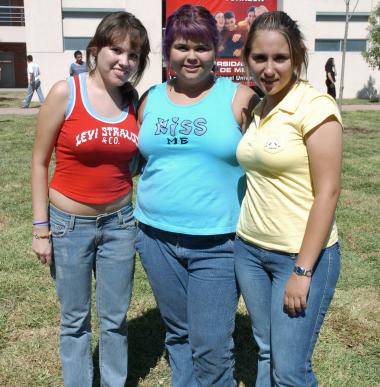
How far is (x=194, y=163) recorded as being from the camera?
2.29m

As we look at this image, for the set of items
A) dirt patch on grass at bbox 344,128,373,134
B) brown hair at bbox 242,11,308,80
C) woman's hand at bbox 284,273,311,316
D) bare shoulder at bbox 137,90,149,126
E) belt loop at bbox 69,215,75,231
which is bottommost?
dirt patch on grass at bbox 344,128,373,134

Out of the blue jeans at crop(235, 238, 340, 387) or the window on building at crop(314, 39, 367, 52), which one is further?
the window on building at crop(314, 39, 367, 52)

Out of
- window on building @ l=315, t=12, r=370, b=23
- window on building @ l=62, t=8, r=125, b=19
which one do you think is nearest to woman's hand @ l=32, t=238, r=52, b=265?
window on building @ l=62, t=8, r=125, b=19

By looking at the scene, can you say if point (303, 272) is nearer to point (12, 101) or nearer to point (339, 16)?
point (12, 101)

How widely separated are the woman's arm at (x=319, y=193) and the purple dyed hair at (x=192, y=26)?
27.9 inches

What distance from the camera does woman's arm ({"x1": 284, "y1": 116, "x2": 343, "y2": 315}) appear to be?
6.19 feet

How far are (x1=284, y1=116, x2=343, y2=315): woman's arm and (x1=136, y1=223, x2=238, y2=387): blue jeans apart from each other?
1.42ft

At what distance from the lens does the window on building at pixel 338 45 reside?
26188 mm

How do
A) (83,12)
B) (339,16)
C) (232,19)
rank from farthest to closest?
(339,16) → (83,12) → (232,19)

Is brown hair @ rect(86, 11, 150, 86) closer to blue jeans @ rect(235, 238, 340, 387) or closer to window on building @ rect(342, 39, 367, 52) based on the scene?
blue jeans @ rect(235, 238, 340, 387)

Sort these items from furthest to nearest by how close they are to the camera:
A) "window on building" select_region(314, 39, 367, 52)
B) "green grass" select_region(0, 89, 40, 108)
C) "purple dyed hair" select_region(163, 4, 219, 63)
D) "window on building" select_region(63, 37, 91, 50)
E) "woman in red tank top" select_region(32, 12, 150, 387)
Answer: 1. "window on building" select_region(314, 39, 367, 52)
2. "window on building" select_region(63, 37, 91, 50)
3. "green grass" select_region(0, 89, 40, 108)
4. "woman in red tank top" select_region(32, 12, 150, 387)
5. "purple dyed hair" select_region(163, 4, 219, 63)

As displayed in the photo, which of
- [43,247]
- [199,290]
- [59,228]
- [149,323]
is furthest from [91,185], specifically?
[149,323]

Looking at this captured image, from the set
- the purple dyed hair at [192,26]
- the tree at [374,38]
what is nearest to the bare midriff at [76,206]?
the purple dyed hair at [192,26]

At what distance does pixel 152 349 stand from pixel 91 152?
170cm
